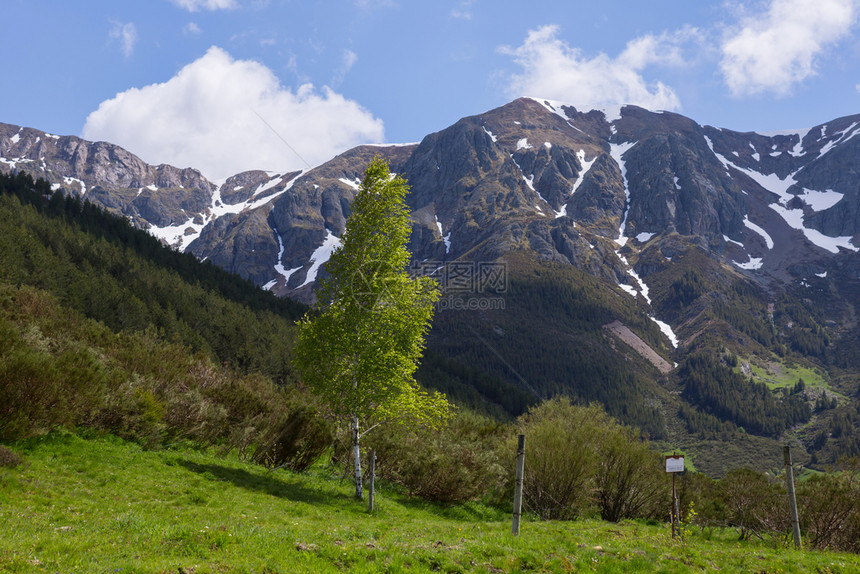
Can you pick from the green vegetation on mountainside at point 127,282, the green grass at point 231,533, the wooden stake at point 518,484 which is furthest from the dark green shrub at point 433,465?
the green vegetation on mountainside at point 127,282

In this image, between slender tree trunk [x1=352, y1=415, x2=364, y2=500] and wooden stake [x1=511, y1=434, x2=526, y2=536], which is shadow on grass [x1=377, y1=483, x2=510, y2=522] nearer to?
slender tree trunk [x1=352, y1=415, x2=364, y2=500]

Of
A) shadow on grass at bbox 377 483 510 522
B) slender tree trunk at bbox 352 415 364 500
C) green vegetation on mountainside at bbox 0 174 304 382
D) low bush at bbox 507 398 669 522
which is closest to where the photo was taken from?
slender tree trunk at bbox 352 415 364 500

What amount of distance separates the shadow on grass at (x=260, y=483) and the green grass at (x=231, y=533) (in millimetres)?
63

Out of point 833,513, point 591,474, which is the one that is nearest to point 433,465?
point 591,474

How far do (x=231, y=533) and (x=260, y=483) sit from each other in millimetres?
11598

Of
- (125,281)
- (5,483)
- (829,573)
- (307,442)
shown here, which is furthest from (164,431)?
(125,281)

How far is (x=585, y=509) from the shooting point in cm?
2792

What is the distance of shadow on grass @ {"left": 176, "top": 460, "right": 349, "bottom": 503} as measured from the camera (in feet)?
67.5

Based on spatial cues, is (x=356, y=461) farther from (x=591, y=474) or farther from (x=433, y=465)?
(x=591, y=474)

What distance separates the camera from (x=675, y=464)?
1532 centimetres

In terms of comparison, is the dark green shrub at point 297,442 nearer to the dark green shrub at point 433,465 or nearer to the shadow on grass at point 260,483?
the dark green shrub at point 433,465

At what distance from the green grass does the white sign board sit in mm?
2366

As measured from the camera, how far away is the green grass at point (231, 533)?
946cm

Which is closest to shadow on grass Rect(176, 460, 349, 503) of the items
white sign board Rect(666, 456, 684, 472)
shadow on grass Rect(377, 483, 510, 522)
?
shadow on grass Rect(377, 483, 510, 522)
